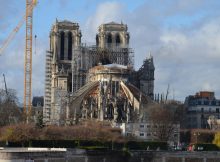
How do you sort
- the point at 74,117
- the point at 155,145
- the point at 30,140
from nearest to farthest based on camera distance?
the point at 30,140
the point at 155,145
the point at 74,117

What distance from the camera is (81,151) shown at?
67125 mm

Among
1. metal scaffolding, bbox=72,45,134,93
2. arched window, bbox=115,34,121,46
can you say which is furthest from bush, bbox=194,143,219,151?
arched window, bbox=115,34,121,46

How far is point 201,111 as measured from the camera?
456 feet

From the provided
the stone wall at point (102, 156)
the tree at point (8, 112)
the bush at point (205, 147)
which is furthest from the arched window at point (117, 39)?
the stone wall at point (102, 156)

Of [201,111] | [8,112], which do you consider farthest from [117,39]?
[8,112]

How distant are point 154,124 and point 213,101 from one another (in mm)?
38912

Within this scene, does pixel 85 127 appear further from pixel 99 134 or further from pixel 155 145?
pixel 155 145

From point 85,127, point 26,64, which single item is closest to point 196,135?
point 85,127

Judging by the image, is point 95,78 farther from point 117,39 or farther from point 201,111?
point 201,111

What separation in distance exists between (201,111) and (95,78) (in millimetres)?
25393

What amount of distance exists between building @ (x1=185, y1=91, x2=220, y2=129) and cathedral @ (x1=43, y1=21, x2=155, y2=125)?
31.1ft

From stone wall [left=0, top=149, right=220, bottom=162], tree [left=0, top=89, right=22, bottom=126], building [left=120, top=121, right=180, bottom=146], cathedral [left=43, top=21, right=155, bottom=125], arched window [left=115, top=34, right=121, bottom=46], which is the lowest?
stone wall [left=0, top=149, right=220, bottom=162]

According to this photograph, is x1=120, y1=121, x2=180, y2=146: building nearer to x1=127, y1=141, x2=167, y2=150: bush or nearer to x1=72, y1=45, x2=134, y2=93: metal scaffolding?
x1=127, y1=141, x2=167, y2=150: bush

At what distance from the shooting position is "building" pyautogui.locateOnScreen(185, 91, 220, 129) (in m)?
138
